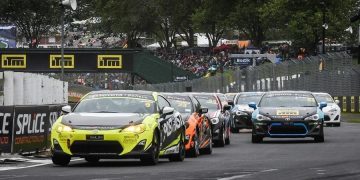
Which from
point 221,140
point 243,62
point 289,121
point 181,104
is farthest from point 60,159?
point 243,62

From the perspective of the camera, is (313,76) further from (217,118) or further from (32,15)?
(32,15)

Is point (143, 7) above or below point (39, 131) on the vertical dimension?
above

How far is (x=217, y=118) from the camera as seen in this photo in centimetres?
2881

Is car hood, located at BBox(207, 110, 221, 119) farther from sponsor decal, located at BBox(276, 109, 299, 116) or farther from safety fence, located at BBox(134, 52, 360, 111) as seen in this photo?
safety fence, located at BBox(134, 52, 360, 111)

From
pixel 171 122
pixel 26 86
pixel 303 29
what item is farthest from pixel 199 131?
pixel 303 29

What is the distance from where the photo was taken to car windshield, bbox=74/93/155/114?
20469 mm

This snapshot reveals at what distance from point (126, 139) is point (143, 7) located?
100 metres

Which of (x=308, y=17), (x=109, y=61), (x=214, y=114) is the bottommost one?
(x=214, y=114)

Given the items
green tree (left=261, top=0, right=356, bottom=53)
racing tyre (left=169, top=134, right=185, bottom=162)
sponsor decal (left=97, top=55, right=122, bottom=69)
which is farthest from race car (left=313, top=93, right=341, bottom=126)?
green tree (left=261, top=0, right=356, bottom=53)

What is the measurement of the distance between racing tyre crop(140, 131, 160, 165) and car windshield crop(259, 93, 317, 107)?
1039 centimetres

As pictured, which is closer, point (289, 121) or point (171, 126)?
point (171, 126)

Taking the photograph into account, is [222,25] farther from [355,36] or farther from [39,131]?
[39,131]

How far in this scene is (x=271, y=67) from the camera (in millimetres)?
58719

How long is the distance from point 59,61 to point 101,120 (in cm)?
4076
